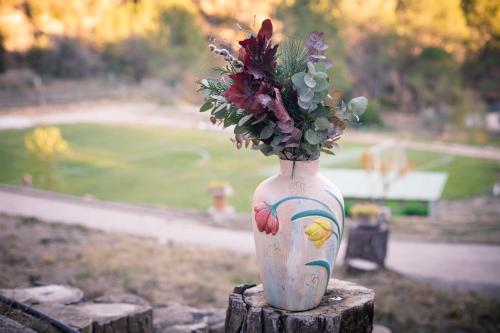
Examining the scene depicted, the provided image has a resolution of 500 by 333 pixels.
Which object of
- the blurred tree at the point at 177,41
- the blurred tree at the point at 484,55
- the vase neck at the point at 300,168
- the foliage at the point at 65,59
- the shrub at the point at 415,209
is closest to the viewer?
the vase neck at the point at 300,168

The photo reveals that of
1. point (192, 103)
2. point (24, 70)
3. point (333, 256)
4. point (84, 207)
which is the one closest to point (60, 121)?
point (24, 70)

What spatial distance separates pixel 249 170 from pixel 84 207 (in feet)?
26.3

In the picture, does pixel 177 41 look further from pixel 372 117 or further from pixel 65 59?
pixel 372 117

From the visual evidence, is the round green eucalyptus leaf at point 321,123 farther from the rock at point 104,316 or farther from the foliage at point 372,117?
the foliage at point 372,117

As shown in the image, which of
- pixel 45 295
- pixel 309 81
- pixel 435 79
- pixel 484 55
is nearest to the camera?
pixel 309 81

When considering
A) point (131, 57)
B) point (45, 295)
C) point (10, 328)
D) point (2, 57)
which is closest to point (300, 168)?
point (10, 328)

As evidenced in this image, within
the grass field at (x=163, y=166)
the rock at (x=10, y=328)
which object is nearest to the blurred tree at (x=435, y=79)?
the grass field at (x=163, y=166)

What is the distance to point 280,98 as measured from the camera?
121 inches

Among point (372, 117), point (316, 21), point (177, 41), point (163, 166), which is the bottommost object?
point (163, 166)

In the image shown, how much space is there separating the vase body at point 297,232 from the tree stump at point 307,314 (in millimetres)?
89

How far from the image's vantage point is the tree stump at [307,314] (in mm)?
3221

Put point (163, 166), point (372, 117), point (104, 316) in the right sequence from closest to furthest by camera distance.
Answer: point (104, 316) < point (163, 166) < point (372, 117)

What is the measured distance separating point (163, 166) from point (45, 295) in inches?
638

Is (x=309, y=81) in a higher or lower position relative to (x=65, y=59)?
lower
